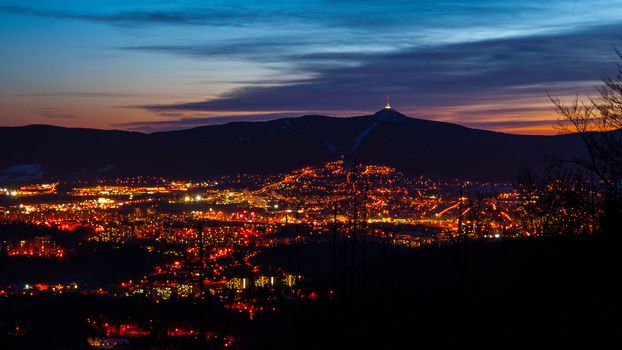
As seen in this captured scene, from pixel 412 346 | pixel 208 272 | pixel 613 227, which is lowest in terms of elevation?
pixel 208 272

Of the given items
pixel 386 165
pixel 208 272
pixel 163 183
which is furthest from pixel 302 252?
pixel 163 183

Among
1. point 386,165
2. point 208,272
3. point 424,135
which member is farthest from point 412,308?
point 424,135

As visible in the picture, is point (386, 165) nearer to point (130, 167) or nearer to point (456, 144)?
point (456, 144)

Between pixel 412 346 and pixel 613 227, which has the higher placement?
pixel 613 227

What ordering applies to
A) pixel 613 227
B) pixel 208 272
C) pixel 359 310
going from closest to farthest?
pixel 613 227, pixel 359 310, pixel 208 272

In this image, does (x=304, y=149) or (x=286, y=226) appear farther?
(x=304, y=149)

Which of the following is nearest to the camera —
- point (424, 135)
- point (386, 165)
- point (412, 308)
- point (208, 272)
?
point (412, 308)
